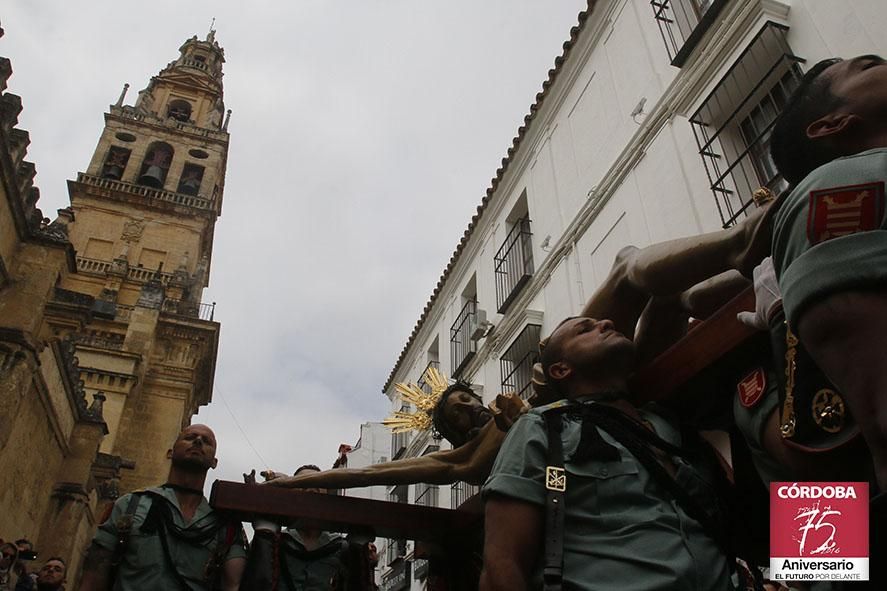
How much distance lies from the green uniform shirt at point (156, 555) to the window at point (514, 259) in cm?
811

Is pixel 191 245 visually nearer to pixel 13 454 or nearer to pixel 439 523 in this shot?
pixel 13 454

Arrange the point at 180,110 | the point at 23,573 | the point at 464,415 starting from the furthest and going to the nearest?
1. the point at 180,110
2. the point at 23,573
3. the point at 464,415

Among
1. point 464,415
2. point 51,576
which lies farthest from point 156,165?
point 464,415

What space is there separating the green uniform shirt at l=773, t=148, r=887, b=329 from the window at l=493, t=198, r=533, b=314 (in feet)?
30.4

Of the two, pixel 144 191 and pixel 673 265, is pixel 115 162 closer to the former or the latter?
pixel 144 191

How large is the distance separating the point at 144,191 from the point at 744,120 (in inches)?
1059

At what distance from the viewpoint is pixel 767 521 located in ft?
5.90

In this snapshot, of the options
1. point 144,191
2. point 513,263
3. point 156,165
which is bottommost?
point 513,263

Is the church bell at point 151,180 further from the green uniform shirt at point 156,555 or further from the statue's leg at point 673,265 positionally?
the statue's leg at point 673,265

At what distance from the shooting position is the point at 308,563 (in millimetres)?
3336

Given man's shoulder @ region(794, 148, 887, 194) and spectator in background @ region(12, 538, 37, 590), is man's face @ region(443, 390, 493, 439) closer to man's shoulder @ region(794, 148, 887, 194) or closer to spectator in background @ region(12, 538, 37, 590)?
man's shoulder @ region(794, 148, 887, 194)

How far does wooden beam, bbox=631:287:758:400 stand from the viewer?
167cm

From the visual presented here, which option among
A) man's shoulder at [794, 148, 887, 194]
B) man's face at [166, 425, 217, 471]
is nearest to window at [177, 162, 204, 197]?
man's face at [166, 425, 217, 471]

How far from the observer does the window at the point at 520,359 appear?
32.9 ft
